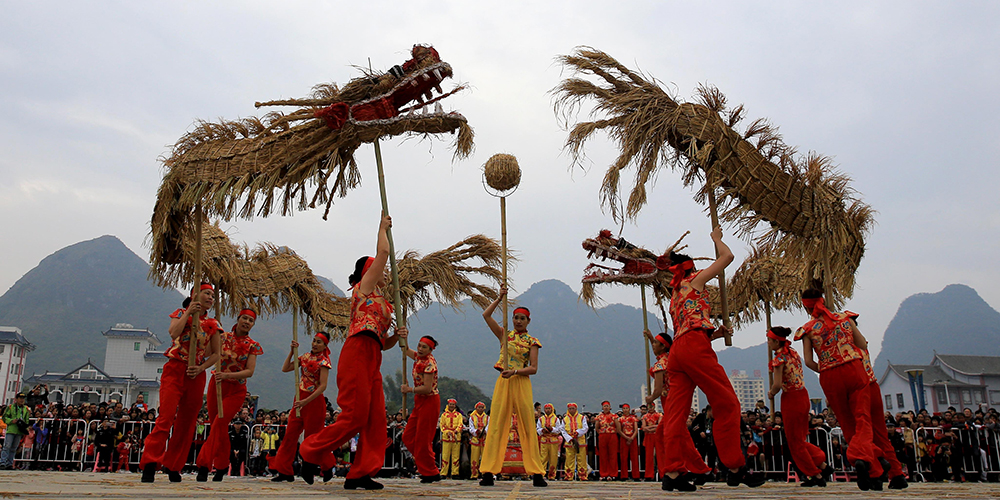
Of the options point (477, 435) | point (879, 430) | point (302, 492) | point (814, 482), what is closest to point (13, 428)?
point (477, 435)

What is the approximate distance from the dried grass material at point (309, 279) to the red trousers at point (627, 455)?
3.56 m

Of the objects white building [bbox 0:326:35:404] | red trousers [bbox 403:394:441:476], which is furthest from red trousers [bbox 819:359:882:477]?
white building [bbox 0:326:35:404]

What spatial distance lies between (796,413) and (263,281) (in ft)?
26.1

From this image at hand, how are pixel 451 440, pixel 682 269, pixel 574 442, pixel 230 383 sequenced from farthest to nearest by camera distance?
pixel 574 442 → pixel 451 440 → pixel 230 383 → pixel 682 269

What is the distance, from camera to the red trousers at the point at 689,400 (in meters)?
4.75

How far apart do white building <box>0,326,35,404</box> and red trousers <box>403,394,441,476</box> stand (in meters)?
65.5

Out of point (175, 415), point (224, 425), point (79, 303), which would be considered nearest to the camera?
point (175, 415)

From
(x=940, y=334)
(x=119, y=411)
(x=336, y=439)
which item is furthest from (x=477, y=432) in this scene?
(x=940, y=334)

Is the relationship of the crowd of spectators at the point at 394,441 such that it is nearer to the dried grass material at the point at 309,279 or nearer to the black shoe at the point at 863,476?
the dried grass material at the point at 309,279

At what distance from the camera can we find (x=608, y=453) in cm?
1216

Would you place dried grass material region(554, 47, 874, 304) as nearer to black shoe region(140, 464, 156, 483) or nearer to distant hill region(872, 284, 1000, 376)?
black shoe region(140, 464, 156, 483)

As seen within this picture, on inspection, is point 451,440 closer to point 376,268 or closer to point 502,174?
point 502,174

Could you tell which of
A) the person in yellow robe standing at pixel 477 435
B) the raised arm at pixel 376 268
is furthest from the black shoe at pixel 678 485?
the person in yellow robe standing at pixel 477 435

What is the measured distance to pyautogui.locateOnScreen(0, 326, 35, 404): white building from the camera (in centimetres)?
5872
